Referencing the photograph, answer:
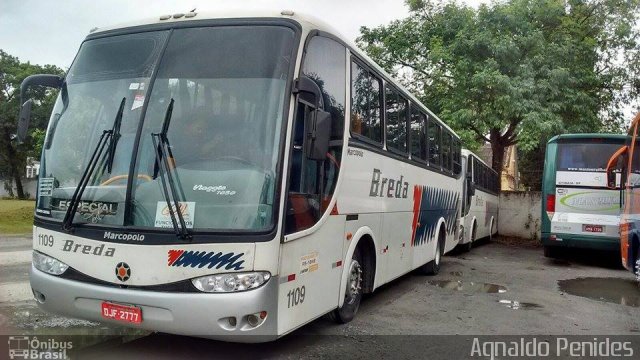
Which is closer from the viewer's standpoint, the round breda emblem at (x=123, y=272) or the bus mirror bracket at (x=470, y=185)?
the round breda emblem at (x=123, y=272)

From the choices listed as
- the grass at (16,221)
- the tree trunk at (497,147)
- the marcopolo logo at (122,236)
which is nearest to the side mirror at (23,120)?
the marcopolo logo at (122,236)

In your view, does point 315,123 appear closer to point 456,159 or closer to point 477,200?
point 456,159

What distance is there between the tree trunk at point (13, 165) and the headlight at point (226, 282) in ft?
151

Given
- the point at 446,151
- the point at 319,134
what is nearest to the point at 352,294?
the point at 319,134

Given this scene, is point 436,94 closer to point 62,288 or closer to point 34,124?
point 62,288

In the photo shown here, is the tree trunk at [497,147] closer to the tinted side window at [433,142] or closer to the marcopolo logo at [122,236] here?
the tinted side window at [433,142]

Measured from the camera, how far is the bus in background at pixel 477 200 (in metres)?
14.9

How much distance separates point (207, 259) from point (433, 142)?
22.0 ft

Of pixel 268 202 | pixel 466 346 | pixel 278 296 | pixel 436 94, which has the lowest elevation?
pixel 466 346

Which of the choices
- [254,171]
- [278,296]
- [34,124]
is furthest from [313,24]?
[34,124]

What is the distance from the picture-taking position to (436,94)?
67.4 ft

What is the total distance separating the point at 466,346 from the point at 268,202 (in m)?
2.74

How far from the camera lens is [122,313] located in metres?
4.14

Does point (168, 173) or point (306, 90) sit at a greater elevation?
point (306, 90)
